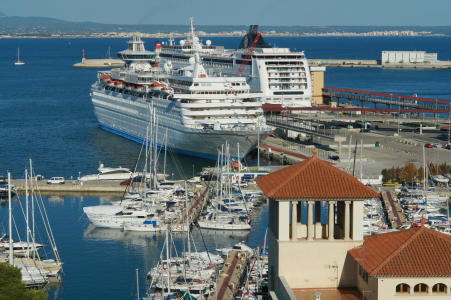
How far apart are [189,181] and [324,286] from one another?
118ft

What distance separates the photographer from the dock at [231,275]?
2936 cm

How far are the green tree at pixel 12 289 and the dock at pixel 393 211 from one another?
21.6 metres

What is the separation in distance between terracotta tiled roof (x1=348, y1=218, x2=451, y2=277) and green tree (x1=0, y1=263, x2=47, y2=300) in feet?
40.4

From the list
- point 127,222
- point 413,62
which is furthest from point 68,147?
point 413,62

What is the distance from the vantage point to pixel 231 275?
31.5 m

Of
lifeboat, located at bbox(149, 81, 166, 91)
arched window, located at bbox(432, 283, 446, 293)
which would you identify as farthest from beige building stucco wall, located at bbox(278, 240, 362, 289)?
lifeboat, located at bbox(149, 81, 166, 91)

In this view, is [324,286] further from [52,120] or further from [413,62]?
[413,62]

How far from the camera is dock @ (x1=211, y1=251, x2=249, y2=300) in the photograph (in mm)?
29359

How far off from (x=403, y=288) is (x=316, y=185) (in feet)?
9.46

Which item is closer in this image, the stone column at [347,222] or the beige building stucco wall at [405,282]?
the beige building stucco wall at [405,282]

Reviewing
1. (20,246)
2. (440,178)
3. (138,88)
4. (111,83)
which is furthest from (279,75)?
(20,246)

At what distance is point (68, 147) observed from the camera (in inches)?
2721

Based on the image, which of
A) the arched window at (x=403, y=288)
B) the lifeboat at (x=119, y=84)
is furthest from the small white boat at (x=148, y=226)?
the lifeboat at (x=119, y=84)

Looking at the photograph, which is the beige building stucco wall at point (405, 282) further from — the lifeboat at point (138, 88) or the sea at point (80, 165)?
the lifeboat at point (138, 88)
